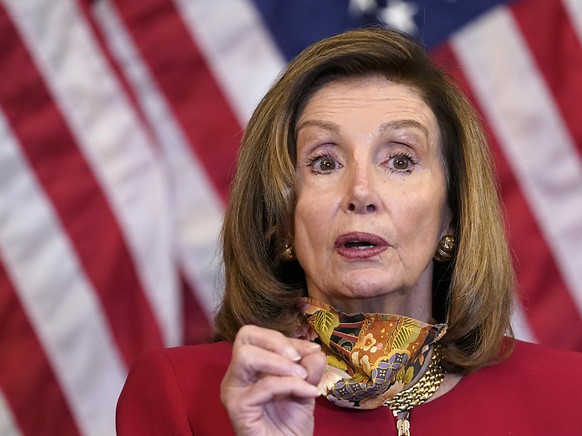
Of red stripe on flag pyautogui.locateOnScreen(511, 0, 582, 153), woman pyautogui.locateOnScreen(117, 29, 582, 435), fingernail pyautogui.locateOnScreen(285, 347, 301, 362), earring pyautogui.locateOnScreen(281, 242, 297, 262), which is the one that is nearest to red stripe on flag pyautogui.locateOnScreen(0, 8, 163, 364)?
woman pyautogui.locateOnScreen(117, 29, 582, 435)

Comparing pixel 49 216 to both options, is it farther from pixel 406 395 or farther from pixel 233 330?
pixel 406 395

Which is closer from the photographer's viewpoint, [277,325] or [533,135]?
[277,325]

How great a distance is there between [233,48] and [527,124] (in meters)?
0.78

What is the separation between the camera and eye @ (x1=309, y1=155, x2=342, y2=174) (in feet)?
6.79

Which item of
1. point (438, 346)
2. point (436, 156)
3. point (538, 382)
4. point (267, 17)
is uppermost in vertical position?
point (267, 17)

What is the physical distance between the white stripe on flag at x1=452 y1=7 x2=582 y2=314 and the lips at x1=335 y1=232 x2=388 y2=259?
1195mm

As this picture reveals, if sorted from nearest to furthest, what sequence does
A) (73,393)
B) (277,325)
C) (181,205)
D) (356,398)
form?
(356,398)
(277,325)
(73,393)
(181,205)

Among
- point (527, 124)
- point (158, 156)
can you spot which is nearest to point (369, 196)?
point (158, 156)

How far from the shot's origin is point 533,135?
10.2 feet

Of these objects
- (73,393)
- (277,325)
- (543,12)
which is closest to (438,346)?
(277,325)

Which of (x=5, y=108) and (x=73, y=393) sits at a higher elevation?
(x=5, y=108)

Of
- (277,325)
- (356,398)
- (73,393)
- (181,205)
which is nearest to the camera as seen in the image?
(356,398)

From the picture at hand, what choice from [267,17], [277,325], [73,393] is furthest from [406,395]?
[267,17]

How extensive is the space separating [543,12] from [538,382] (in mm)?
1274
